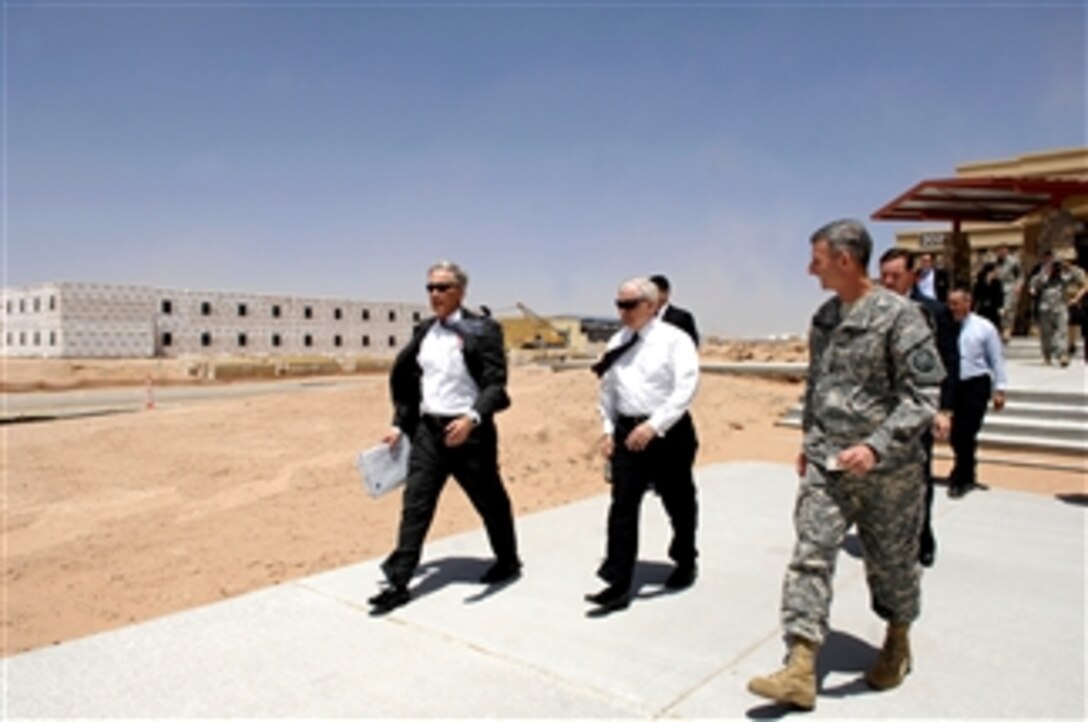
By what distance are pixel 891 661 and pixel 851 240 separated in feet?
5.49

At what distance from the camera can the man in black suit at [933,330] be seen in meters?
4.41

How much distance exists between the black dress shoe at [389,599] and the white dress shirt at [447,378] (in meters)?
0.97

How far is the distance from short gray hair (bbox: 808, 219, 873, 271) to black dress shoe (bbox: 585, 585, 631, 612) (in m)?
2.03

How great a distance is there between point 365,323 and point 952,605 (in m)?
65.0

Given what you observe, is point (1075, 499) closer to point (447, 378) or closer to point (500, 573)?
point (500, 573)

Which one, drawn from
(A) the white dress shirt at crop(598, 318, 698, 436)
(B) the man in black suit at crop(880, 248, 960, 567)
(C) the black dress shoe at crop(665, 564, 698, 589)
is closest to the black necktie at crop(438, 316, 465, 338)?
(A) the white dress shirt at crop(598, 318, 698, 436)

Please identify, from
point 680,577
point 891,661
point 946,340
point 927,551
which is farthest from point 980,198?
point 891,661

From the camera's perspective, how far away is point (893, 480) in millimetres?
2822

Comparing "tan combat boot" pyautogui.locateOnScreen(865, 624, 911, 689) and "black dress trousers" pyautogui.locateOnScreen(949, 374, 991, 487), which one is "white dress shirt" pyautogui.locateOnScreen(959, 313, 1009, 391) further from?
"tan combat boot" pyautogui.locateOnScreen(865, 624, 911, 689)

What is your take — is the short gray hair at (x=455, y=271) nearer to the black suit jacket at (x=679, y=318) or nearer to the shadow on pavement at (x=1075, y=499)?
the black suit jacket at (x=679, y=318)

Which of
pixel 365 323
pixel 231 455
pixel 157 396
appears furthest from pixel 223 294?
pixel 231 455

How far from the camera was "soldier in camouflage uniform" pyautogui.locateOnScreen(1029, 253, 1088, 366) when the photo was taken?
12.5 metres

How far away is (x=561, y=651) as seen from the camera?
3.49 meters

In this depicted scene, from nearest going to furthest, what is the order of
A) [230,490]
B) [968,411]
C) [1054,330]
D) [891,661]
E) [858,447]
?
[858,447] → [891,661] → [968,411] → [230,490] → [1054,330]
